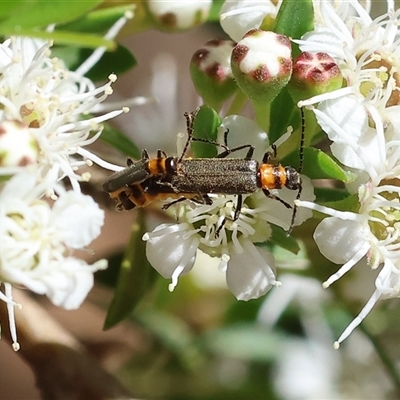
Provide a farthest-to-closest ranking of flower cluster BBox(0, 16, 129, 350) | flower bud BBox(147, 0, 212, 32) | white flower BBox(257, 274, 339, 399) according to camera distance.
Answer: white flower BBox(257, 274, 339, 399) < flower bud BBox(147, 0, 212, 32) < flower cluster BBox(0, 16, 129, 350)

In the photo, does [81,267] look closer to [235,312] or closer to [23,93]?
[23,93]

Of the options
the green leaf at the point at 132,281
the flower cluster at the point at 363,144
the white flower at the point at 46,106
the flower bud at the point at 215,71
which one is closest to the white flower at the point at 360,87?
the flower cluster at the point at 363,144

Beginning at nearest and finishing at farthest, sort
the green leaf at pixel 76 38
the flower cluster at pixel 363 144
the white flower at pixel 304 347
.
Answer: the green leaf at pixel 76 38
the flower cluster at pixel 363 144
the white flower at pixel 304 347


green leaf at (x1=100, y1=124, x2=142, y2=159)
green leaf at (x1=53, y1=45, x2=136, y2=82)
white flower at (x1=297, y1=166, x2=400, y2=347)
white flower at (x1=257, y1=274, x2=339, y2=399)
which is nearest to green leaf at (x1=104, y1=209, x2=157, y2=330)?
green leaf at (x1=100, y1=124, x2=142, y2=159)

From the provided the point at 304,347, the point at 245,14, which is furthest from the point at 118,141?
the point at 304,347

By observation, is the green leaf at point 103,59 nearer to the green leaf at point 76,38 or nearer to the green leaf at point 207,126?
the green leaf at point 207,126

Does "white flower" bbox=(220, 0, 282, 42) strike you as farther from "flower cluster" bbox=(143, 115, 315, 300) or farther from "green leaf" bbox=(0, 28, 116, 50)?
"green leaf" bbox=(0, 28, 116, 50)
